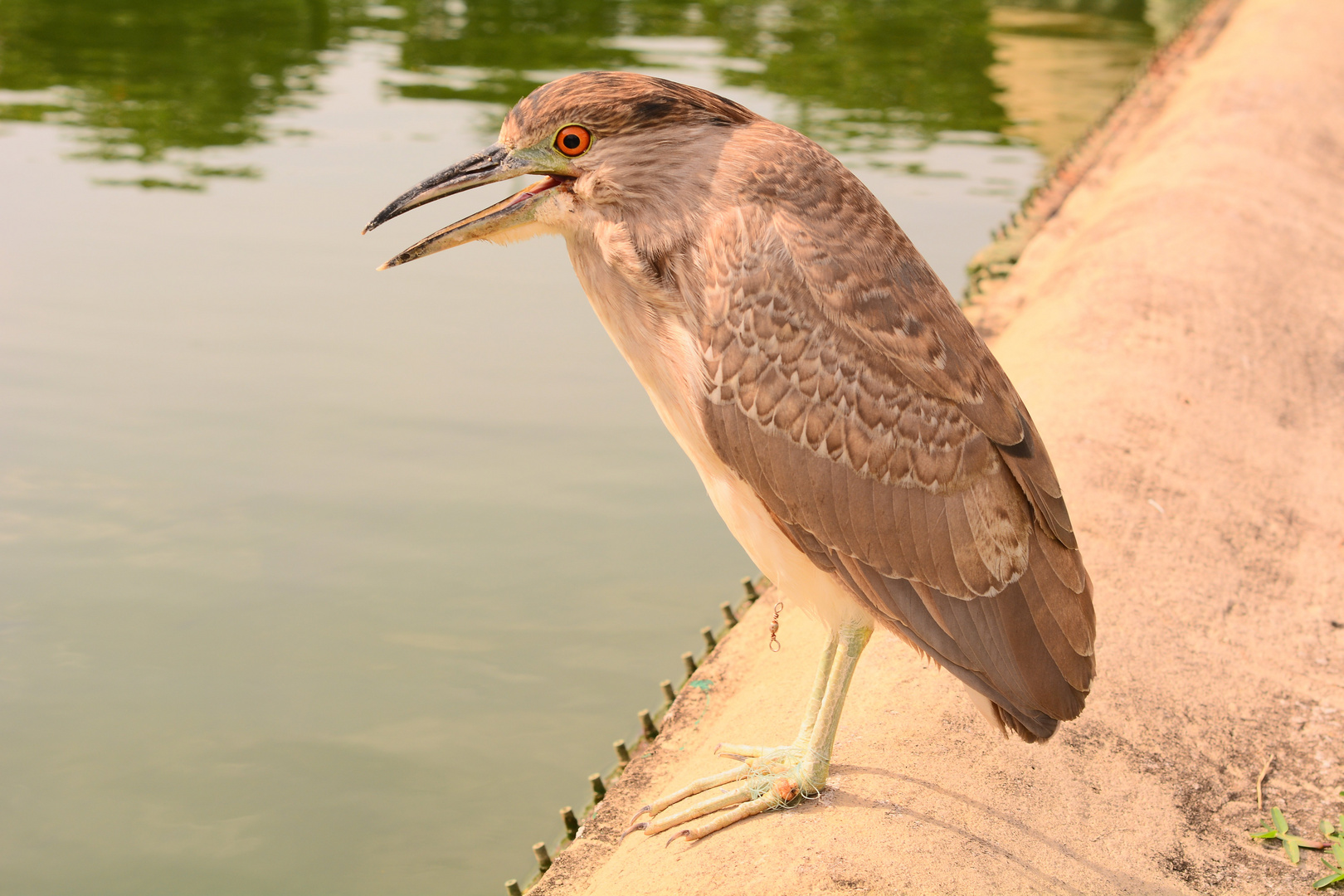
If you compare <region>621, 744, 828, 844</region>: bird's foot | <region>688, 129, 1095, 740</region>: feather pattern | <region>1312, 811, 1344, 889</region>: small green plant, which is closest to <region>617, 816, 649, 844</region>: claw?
<region>621, 744, 828, 844</region>: bird's foot

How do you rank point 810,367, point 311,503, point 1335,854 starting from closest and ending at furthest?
point 810,367, point 1335,854, point 311,503

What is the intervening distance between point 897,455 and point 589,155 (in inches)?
50.6

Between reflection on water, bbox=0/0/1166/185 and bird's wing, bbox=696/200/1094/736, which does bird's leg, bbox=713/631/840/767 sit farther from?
reflection on water, bbox=0/0/1166/185

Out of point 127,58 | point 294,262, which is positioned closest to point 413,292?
point 294,262

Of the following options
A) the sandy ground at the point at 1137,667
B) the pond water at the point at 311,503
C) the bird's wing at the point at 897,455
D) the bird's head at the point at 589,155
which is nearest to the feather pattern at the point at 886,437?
the bird's wing at the point at 897,455

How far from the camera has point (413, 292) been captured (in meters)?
10.0

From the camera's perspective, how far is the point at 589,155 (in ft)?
10.8

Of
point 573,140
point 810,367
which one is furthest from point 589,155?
point 810,367

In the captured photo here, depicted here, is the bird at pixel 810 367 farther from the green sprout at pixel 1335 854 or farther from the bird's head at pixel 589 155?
the green sprout at pixel 1335 854

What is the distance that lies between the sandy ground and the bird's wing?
628 millimetres

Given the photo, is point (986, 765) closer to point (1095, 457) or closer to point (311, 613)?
point (1095, 457)

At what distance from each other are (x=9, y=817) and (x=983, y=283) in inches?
334

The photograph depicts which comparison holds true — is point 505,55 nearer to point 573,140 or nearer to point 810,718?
point 573,140

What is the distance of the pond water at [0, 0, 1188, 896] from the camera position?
5086 mm
